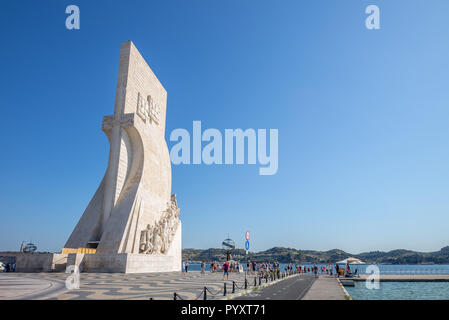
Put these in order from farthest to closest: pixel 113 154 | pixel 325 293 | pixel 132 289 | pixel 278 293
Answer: pixel 113 154
pixel 325 293
pixel 278 293
pixel 132 289

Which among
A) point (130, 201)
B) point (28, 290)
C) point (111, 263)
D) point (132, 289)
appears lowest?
point (111, 263)

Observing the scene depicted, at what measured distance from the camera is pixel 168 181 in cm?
2998

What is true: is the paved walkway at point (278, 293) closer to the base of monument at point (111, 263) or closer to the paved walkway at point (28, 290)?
the paved walkway at point (28, 290)

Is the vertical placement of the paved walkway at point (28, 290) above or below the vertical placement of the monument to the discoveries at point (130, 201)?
below

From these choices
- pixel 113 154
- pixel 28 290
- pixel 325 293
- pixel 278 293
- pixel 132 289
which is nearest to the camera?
pixel 28 290

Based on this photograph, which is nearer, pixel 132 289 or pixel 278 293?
pixel 132 289

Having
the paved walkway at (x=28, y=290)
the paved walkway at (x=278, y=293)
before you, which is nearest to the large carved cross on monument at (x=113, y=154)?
the paved walkway at (x=28, y=290)

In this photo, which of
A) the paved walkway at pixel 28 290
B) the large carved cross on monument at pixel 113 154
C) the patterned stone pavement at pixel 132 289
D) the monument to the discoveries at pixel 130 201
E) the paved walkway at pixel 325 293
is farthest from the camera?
the large carved cross on monument at pixel 113 154

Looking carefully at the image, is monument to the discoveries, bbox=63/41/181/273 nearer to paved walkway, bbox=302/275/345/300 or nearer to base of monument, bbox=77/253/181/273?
base of monument, bbox=77/253/181/273

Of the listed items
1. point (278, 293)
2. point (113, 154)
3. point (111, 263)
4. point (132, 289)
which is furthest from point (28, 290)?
point (113, 154)

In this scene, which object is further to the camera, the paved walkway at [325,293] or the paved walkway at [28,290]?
the paved walkway at [325,293]

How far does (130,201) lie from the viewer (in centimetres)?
2266

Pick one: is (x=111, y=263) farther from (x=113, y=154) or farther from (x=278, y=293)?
(x=278, y=293)

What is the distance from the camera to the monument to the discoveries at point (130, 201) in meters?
20.7
